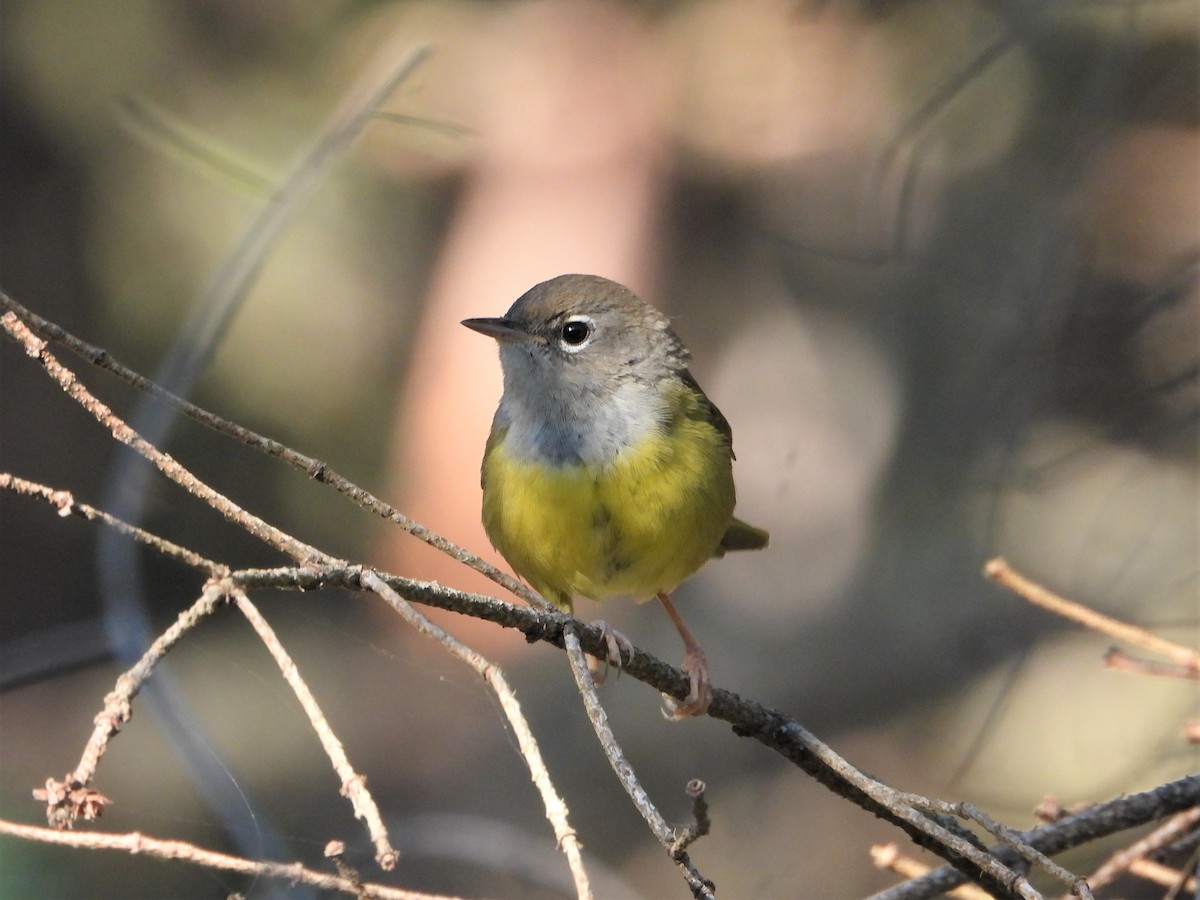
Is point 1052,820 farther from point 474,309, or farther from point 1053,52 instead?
point 1053,52

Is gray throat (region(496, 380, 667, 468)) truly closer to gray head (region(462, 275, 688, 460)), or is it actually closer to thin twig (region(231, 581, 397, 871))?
gray head (region(462, 275, 688, 460))

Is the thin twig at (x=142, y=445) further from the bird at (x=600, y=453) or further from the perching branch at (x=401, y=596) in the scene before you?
the bird at (x=600, y=453)

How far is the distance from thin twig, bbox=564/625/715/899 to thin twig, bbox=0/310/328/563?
272 millimetres

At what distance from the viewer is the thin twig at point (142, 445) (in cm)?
111

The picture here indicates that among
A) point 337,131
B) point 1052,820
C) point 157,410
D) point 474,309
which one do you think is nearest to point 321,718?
point 1052,820

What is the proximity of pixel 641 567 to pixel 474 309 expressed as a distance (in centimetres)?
259

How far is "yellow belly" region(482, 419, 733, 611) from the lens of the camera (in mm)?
2248

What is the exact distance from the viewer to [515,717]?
42.6 inches

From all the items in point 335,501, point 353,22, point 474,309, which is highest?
point 353,22

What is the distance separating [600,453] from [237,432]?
3.86 ft

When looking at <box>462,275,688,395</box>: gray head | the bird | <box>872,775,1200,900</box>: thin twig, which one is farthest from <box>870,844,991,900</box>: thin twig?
<box>462,275,688,395</box>: gray head

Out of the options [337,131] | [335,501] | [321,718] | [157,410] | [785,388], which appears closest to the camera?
[321,718]

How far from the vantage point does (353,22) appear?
15.7 feet

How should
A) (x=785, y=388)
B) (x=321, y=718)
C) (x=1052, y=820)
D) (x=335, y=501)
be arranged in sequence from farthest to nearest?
(x=785, y=388), (x=335, y=501), (x=1052, y=820), (x=321, y=718)
